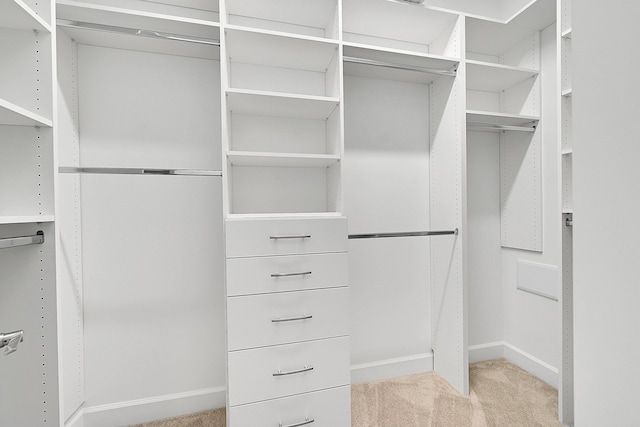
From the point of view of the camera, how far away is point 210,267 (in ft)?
6.09

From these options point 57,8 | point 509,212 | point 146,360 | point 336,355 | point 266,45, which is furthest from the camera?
point 509,212

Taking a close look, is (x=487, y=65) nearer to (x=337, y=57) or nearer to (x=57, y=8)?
(x=337, y=57)

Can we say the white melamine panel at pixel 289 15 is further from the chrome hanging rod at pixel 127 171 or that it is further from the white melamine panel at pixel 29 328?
the white melamine panel at pixel 29 328

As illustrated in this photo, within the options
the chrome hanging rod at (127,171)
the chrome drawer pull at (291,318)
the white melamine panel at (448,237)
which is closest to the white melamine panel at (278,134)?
the chrome hanging rod at (127,171)

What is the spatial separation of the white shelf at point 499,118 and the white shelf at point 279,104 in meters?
0.94

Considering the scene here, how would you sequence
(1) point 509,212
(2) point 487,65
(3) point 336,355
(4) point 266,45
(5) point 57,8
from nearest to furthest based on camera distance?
(5) point 57,8 < (3) point 336,355 < (4) point 266,45 < (2) point 487,65 < (1) point 509,212

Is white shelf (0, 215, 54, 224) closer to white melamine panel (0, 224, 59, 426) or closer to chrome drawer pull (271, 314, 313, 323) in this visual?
white melamine panel (0, 224, 59, 426)

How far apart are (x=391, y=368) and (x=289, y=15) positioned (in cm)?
239

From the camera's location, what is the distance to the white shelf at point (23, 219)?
3.11 feet

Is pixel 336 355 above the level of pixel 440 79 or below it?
below

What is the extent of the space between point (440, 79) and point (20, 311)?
2487 mm

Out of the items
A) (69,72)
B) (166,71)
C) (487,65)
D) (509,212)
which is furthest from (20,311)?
(509,212)

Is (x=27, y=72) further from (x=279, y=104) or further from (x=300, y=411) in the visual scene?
(x=300, y=411)

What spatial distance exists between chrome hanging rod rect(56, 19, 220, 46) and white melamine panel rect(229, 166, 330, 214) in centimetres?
69
